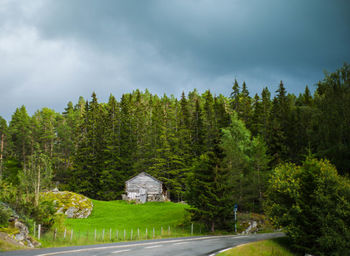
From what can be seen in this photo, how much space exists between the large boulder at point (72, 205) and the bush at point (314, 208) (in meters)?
33.2

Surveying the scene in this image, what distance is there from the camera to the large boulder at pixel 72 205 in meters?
49.2

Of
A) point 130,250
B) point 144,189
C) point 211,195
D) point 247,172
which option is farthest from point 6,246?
point 144,189

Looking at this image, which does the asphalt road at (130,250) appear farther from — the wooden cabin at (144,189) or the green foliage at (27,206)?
the wooden cabin at (144,189)

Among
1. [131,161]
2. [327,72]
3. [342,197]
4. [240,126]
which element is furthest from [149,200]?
[342,197]

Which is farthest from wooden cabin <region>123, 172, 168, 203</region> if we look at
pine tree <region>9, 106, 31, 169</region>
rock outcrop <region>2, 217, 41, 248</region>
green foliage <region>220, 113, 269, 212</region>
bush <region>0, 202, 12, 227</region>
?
bush <region>0, 202, 12, 227</region>

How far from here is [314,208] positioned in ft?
79.6

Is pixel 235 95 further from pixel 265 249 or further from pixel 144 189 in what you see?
pixel 265 249

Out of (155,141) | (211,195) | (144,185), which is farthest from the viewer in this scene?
(155,141)

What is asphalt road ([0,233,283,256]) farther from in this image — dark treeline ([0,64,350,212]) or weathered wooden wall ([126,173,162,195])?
weathered wooden wall ([126,173,162,195])

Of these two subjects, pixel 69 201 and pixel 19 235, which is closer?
pixel 19 235

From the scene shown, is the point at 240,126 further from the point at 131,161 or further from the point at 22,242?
the point at 22,242

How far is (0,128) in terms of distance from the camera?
91688 mm

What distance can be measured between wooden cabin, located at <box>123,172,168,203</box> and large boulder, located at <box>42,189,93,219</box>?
13069 mm

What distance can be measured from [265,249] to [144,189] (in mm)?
45437
